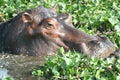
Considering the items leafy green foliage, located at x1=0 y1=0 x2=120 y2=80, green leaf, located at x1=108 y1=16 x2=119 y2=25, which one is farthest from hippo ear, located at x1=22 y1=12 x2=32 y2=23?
green leaf, located at x1=108 y1=16 x2=119 y2=25

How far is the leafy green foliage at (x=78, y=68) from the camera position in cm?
536

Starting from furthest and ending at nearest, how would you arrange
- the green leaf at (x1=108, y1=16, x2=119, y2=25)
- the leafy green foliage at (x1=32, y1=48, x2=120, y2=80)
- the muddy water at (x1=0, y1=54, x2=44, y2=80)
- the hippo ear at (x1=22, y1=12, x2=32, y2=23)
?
the green leaf at (x1=108, y1=16, x2=119, y2=25), the hippo ear at (x1=22, y1=12, x2=32, y2=23), the muddy water at (x1=0, y1=54, x2=44, y2=80), the leafy green foliage at (x1=32, y1=48, x2=120, y2=80)

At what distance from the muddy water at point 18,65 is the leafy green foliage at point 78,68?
219mm

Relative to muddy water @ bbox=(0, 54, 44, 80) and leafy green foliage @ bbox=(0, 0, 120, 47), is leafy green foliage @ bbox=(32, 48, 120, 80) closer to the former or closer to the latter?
muddy water @ bbox=(0, 54, 44, 80)

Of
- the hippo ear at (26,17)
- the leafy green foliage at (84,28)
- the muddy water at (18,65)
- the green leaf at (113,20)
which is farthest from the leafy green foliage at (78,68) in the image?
the green leaf at (113,20)

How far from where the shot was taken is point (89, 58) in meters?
5.81

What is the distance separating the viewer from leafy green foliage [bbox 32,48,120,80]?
17.6 feet

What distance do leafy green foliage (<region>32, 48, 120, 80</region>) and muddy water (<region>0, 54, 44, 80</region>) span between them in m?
0.22

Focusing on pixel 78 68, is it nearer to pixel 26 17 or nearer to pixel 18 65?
pixel 18 65

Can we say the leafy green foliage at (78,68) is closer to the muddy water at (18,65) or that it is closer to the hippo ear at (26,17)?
the muddy water at (18,65)

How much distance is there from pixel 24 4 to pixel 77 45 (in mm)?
2074

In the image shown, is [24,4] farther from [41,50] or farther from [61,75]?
[61,75]

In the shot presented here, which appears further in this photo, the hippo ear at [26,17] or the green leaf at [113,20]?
the green leaf at [113,20]

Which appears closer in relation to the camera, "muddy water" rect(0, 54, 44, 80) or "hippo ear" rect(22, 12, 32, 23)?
"muddy water" rect(0, 54, 44, 80)
